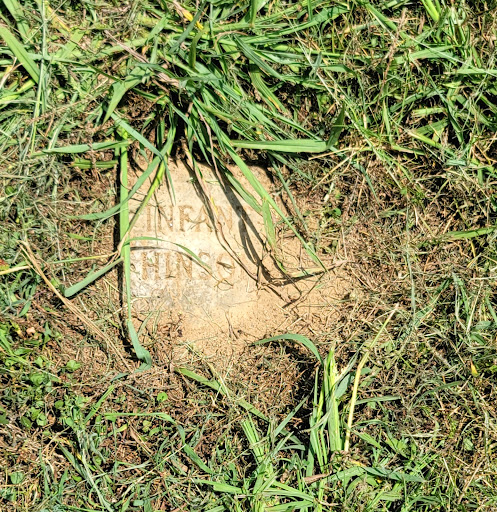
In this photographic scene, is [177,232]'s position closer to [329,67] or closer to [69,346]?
[69,346]

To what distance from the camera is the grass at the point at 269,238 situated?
2.12 m

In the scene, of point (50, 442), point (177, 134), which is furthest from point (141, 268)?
point (50, 442)

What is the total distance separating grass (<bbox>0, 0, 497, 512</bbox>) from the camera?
2115 mm

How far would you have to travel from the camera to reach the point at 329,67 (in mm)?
2221

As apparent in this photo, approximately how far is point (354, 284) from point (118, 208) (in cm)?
102

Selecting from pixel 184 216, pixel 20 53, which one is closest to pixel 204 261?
pixel 184 216

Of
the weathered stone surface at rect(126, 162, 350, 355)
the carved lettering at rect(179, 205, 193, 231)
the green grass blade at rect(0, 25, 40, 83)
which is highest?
the green grass blade at rect(0, 25, 40, 83)

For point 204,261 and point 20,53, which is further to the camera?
point 204,261

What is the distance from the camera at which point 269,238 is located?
2.22 m

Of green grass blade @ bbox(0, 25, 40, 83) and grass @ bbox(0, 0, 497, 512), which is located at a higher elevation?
green grass blade @ bbox(0, 25, 40, 83)

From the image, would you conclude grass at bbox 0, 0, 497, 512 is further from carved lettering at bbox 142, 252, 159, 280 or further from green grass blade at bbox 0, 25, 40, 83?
carved lettering at bbox 142, 252, 159, 280

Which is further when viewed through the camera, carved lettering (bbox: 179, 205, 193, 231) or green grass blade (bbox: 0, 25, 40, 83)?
carved lettering (bbox: 179, 205, 193, 231)

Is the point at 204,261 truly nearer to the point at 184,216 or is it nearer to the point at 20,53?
the point at 184,216

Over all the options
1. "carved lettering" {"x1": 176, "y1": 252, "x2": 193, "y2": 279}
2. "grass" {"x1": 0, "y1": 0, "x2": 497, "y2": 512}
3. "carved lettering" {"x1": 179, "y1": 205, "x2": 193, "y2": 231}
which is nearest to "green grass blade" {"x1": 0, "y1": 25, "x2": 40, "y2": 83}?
"grass" {"x1": 0, "y1": 0, "x2": 497, "y2": 512}
